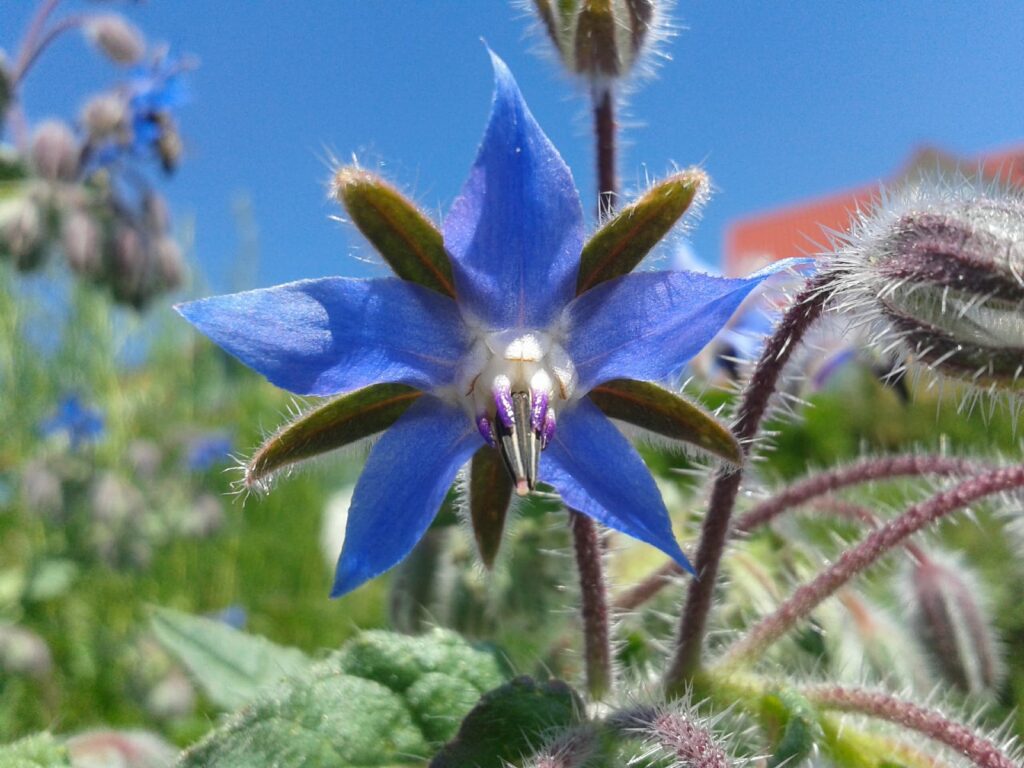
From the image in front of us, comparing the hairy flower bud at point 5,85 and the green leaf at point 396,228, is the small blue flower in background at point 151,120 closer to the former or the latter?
the hairy flower bud at point 5,85

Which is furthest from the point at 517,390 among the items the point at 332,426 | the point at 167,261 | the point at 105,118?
the point at 167,261

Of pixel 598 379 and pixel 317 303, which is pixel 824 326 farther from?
pixel 317 303

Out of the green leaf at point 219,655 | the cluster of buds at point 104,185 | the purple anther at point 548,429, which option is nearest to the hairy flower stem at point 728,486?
the purple anther at point 548,429

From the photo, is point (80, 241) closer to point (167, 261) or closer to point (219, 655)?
point (167, 261)

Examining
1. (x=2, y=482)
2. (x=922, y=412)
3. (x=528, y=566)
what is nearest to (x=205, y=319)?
(x=528, y=566)

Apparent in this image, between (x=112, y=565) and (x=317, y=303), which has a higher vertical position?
(x=317, y=303)

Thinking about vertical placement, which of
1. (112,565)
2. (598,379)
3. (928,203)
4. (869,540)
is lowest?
(112,565)
